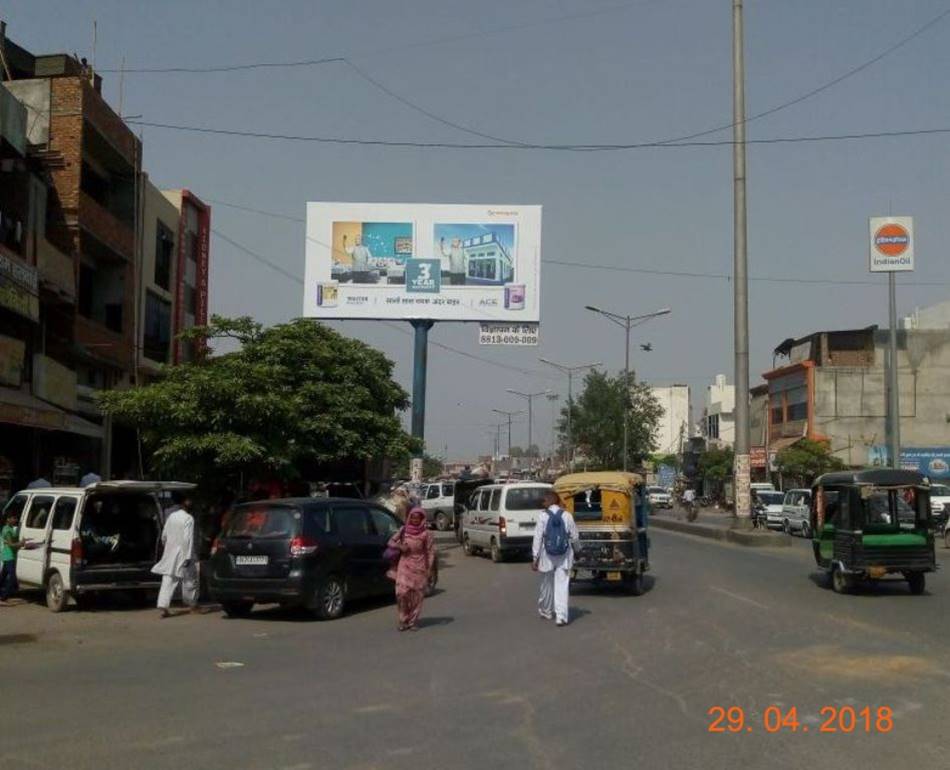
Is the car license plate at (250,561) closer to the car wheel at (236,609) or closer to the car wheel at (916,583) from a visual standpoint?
the car wheel at (236,609)

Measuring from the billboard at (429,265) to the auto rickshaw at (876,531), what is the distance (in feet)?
63.4

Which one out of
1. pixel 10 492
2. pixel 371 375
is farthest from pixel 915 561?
pixel 10 492

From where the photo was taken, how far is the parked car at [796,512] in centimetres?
3766

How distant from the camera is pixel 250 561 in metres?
14.7

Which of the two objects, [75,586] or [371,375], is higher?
[371,375]

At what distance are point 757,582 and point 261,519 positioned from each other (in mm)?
9508

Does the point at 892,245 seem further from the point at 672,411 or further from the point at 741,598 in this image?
the point at 672,411

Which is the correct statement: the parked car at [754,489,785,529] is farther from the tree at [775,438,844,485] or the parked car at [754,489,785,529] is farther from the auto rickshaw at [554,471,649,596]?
the auto rickshaw at [554,471,649,596]

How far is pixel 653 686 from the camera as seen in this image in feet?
30.2

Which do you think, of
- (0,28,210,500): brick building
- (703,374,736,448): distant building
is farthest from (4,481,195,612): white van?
(703,374,736,448): distant building

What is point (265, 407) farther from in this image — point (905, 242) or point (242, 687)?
point (905, 242)

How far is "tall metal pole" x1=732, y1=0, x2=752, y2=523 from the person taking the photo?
30.9m

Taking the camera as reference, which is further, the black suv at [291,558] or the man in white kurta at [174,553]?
the man in white kurta at [174,553]

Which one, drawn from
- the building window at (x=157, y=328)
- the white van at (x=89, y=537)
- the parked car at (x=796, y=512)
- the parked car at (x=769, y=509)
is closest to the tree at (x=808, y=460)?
the parked car at (x=769, y=509)
